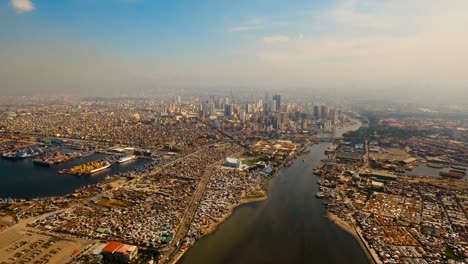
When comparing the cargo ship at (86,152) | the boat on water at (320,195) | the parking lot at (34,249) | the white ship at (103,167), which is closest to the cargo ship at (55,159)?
the cargo ship at (86,152)

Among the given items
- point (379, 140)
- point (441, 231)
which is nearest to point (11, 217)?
point (441, 231)

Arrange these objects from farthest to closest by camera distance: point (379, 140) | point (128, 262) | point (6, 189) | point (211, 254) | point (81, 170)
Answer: point (379, 140) → point (81, 170) → point (6, 189) → point (211, 254) → point (128, 262)

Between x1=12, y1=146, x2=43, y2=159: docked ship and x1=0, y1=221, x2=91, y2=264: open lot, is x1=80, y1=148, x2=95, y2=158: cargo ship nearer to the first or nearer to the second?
x1=12, y1=146, x2=43, y2=159: docked ship

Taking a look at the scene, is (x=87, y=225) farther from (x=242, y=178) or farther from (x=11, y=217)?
(x=242, y=178)

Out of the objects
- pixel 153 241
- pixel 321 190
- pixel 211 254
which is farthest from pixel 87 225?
pixel 321 190

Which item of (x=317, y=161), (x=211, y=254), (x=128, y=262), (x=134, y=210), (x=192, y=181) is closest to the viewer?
(x=128, y=262)

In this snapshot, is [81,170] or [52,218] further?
[81,170]

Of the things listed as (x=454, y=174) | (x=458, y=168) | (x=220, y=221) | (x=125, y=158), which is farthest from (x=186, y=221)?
(x=458, y=168)
